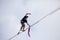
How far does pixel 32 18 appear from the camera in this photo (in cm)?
214

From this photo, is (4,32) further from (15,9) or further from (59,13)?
(59,13)

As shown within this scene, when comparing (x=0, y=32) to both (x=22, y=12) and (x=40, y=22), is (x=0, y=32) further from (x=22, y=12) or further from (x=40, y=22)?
(x=40, y=22)

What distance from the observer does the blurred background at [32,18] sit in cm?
212

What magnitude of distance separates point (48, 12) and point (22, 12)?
338 mm

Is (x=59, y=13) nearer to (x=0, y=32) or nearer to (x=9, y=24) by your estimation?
(x=9, y=24)

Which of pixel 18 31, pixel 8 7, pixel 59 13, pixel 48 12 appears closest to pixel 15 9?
pixel 8 7

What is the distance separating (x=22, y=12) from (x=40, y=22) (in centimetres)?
27

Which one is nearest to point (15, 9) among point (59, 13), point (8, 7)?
point (8, 7)

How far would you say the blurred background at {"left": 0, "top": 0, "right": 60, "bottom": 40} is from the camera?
212 cm

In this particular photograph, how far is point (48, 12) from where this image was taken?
2129 millimetres

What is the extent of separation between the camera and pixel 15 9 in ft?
7.11

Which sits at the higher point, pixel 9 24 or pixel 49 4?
pixel 49 4

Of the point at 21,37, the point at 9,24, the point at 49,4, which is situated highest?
the point at 49,4

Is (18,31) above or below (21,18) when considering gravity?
below
